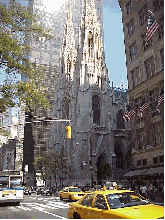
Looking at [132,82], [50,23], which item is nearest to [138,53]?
[132,82]

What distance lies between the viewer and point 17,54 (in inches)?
644

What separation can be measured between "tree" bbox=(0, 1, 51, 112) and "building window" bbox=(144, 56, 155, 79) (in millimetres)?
13623

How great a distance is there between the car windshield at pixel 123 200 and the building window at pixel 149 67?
20.4 metres

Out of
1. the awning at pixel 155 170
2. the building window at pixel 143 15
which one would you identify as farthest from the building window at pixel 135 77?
the awning at pixel 155 170

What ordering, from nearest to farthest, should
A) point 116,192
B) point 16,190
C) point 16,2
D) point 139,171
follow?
point 116,192 < point 16,2 < point 16,190 < point 139,171

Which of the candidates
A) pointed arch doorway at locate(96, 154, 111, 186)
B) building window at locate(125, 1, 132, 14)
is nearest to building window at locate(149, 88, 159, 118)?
building window at locate(125, 1, 132, 14)

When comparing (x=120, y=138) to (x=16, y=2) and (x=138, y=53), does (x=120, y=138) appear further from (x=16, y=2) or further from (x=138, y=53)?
(x=16, y=2)

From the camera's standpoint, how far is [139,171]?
1129 inches

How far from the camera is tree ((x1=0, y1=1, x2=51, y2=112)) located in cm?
1617

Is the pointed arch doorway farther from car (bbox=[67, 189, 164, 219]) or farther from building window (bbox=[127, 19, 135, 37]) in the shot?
car (bbox=[67, 189, 164, 219])

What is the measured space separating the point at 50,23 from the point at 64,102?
26.7m

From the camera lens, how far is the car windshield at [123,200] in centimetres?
804

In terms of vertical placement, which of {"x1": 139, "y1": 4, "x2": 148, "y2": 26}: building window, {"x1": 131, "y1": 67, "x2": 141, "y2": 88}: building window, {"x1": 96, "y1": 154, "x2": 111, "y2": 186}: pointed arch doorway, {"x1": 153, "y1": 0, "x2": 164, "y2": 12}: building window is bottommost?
{"x1": 96, "y1": 154, "x2": 111, "y2": 186}: pointed arch doorway

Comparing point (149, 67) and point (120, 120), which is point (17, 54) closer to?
point (149, 67)
